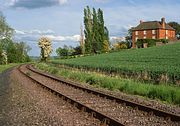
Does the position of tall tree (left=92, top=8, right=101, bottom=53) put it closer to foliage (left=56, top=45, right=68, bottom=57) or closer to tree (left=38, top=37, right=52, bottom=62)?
tree (left=38, top=37, right=52, bottom=62)

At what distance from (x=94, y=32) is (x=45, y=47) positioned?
17764 millimetres

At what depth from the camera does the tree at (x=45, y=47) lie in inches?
5265

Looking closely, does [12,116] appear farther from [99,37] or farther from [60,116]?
[99,37]

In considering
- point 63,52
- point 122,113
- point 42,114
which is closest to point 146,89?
point 122,113

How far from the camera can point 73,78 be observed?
35219 mm

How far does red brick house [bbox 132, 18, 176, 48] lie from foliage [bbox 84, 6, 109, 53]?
471 inches

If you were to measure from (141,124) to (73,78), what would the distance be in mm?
23572

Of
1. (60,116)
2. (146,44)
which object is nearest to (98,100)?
(60,116)

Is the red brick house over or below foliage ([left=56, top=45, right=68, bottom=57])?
over

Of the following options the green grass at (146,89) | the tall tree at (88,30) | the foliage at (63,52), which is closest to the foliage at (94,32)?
the tall tree at (88,30)

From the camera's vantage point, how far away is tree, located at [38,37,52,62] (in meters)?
134

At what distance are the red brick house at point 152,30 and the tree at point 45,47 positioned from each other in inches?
1106

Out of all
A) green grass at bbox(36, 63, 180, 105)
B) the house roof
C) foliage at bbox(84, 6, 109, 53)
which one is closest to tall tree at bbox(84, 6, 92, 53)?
foliage at bbox(84, 6, 109, 53)

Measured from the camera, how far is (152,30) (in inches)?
5359
